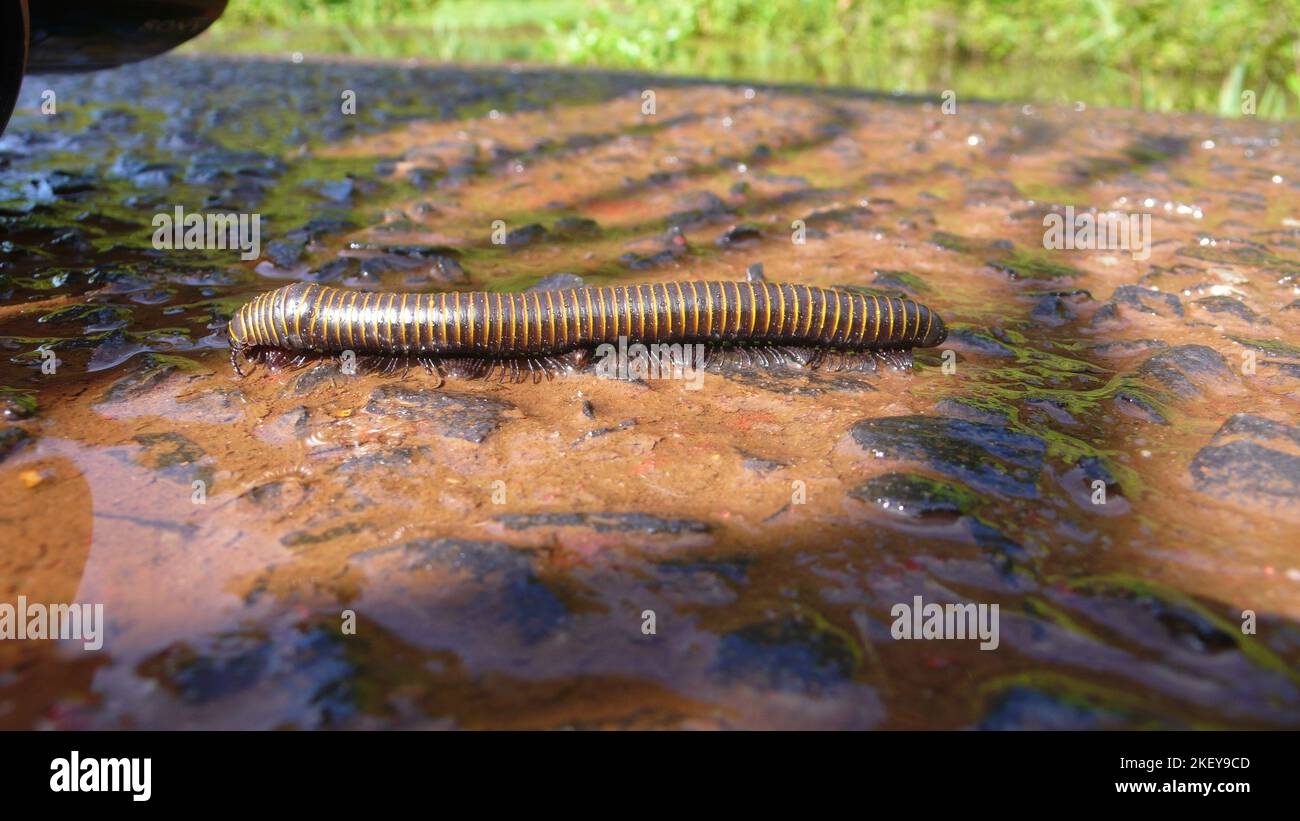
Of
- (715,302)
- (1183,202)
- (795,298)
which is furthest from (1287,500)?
(1183,202)

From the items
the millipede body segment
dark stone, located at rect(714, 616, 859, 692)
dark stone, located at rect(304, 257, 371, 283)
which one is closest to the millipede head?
the millipede body segment

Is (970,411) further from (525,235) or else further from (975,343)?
(525,235)

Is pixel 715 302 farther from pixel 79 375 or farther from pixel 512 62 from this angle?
pixel 512 62

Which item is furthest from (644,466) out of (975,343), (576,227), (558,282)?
(576,227)

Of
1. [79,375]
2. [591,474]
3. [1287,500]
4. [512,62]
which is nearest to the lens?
[1287,500]

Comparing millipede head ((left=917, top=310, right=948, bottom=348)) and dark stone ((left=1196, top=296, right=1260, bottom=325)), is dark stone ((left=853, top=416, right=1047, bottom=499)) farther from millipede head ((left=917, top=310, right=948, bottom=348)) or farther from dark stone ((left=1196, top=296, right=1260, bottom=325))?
dark stone ((left=1196, top=296, right=1260, bottom=325))
